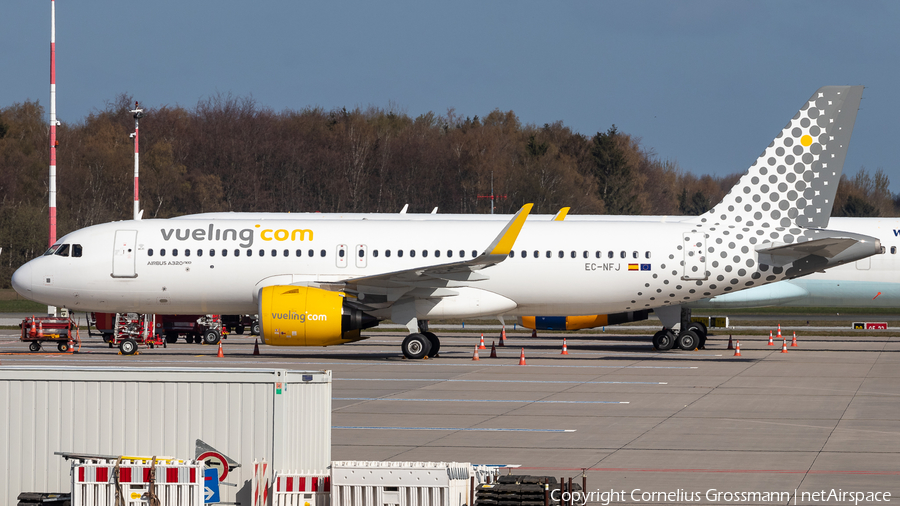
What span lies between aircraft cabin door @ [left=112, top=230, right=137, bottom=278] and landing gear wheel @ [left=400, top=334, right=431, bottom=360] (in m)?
7.52

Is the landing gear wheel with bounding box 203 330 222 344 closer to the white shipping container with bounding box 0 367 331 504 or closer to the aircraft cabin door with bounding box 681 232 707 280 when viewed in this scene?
the aircraft cabin door with bounding box 681 232 707 280

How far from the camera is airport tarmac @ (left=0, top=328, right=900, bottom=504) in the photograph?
12.0m

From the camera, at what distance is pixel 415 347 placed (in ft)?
87.9

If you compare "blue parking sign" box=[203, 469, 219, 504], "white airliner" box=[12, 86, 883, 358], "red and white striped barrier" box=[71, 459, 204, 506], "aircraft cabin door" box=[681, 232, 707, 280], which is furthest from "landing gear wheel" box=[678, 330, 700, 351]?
"red and white striped barrier" box=[71, 459, 204, 506]

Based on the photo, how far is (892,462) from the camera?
41.9 feet

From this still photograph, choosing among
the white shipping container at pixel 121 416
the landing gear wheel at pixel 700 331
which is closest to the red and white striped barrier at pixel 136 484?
the white shipping container at pixel 121 416

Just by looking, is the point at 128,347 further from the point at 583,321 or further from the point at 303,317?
the point at 583,321

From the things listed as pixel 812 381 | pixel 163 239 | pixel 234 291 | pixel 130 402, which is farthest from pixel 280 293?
pixel 130 402

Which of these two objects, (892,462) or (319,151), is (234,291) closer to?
(892,462)

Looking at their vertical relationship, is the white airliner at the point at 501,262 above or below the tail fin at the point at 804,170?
below

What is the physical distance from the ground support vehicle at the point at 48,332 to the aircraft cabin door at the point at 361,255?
9979 mm

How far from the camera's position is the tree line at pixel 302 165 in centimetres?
7631

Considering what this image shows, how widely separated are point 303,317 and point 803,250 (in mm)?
13192

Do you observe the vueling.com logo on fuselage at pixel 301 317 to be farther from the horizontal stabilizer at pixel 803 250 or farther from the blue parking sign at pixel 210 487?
the blue parking sign at pixel 210 487
